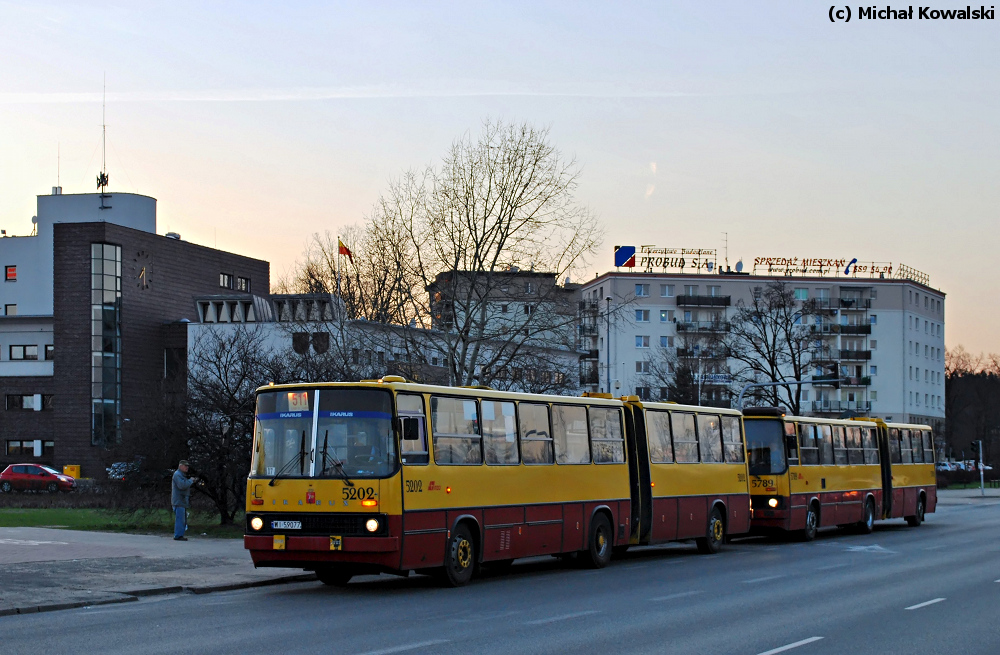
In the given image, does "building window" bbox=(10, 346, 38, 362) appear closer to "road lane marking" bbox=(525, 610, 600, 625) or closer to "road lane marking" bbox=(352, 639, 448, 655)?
"road lane marking" bbox=(525, 610, 600, 625)

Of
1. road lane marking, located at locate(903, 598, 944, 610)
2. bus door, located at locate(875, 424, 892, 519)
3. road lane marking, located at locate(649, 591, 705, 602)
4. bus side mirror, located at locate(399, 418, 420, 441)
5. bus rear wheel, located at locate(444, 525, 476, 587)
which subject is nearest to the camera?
road lane marking, located at locate(903, 598, 944, 610)

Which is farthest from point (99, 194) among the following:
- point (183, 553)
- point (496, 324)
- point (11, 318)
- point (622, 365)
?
point (183, 553)

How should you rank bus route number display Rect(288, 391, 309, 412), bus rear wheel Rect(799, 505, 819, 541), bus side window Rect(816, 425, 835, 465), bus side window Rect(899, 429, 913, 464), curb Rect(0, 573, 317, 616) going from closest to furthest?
curb Rect(0, 573, 317, 616) < bus route number display Rect(288, 391, 309, 412) < bus rear wheel Rect(799, 505, 819, 541) < bus side window Rect(816, 425, 835, 465) < bus side window Rect(899, 429, 913, 464)

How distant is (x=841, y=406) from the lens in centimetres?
11750

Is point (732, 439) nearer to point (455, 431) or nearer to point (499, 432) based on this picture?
point (499, 432)

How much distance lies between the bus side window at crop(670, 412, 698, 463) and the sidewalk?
8498 millimetres

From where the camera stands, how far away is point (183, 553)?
68.2 feet

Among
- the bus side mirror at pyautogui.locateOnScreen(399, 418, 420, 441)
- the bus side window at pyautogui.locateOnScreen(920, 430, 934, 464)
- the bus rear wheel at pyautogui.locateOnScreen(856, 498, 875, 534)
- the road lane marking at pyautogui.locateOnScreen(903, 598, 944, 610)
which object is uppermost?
the bus side mirror at pyautogui.locateOnScreen(399, 418, 420, 441)

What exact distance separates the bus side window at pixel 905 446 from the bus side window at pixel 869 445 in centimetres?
209

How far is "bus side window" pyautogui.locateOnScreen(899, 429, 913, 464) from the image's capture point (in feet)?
117

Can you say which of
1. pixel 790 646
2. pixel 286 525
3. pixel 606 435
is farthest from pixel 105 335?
pixel 790 646

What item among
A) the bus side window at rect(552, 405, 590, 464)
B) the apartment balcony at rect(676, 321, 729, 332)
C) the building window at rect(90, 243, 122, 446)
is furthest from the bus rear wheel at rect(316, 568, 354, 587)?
the apartment balcony at rect(676, 321, 729, 332)

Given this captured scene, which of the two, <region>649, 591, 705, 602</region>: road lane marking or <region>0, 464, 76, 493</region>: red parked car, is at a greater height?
<region>649, 591, 705, 602</region>: road lane marking

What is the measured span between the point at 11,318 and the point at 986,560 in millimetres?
76708
